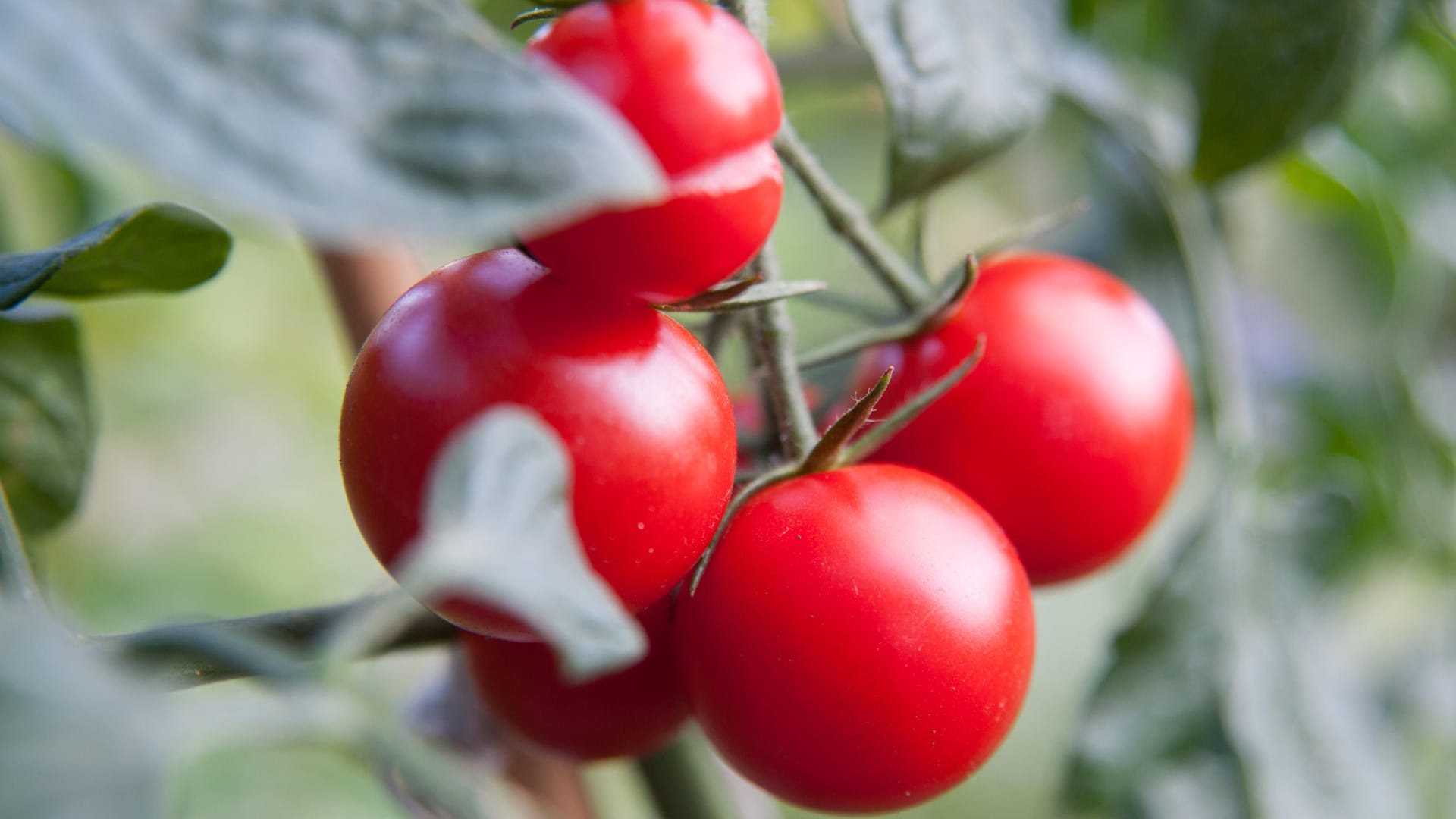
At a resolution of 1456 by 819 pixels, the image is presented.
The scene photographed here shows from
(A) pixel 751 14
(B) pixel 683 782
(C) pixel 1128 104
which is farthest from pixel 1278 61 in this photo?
(B) pixel 683 782

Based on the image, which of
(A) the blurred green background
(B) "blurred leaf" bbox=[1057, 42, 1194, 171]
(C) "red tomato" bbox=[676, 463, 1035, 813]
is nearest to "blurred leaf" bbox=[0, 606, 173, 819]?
(C) "red tomato" bbox=[676, 463, 1035, 813]

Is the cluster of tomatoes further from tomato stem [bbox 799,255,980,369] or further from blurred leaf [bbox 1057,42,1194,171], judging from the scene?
blurred leaf [bbox 1057,42,1194,171]

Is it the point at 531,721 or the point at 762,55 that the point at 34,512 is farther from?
the point at 762,55

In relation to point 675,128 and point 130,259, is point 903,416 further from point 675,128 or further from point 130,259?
point 130,259

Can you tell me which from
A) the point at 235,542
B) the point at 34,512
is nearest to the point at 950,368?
the point at 34,512

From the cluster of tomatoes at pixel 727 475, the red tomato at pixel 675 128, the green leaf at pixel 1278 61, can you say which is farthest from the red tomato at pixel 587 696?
the green leaf at pixel 1278 61
